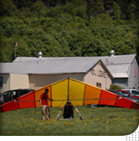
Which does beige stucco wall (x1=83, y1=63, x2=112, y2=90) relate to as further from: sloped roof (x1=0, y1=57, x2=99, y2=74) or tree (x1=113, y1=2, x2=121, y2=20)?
tree (x1=113, y1=2, x2=121, y2=20)

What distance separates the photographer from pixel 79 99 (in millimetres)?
10281

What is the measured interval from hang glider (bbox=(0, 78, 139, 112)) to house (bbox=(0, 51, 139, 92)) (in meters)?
2.47

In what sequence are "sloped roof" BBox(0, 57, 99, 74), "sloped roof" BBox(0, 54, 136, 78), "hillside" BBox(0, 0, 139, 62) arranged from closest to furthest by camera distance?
"hillside" BBox(0, 0, 139, 62), "sloped roof" BBox(0, 54, 136, 78), "sloped roof" BBox(0, 57, 99, 74)

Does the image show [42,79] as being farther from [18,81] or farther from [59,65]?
[59,65]

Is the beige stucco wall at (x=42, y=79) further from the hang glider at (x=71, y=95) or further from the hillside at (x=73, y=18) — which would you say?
the hang glider at (x=71, y=95)

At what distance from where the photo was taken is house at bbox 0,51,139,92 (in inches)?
565

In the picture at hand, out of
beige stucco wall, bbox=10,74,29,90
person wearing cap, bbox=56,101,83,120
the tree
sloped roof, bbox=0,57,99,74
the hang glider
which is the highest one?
the tree

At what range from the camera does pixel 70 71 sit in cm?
1762

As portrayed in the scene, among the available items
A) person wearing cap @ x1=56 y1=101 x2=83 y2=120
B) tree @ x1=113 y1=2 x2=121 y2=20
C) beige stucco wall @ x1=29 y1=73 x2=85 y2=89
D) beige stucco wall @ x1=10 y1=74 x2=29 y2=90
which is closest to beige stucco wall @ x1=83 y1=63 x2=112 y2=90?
beige stucco wall @ x1=29 y1=73 x2=85 y2=89

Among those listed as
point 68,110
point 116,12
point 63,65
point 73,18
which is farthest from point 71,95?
point 63,65

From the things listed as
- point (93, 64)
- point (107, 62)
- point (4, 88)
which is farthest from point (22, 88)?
point (107, 62)

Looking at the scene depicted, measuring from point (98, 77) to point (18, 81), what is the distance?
218 inches

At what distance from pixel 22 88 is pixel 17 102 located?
4.35 metres

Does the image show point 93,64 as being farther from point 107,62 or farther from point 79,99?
point 79,99
